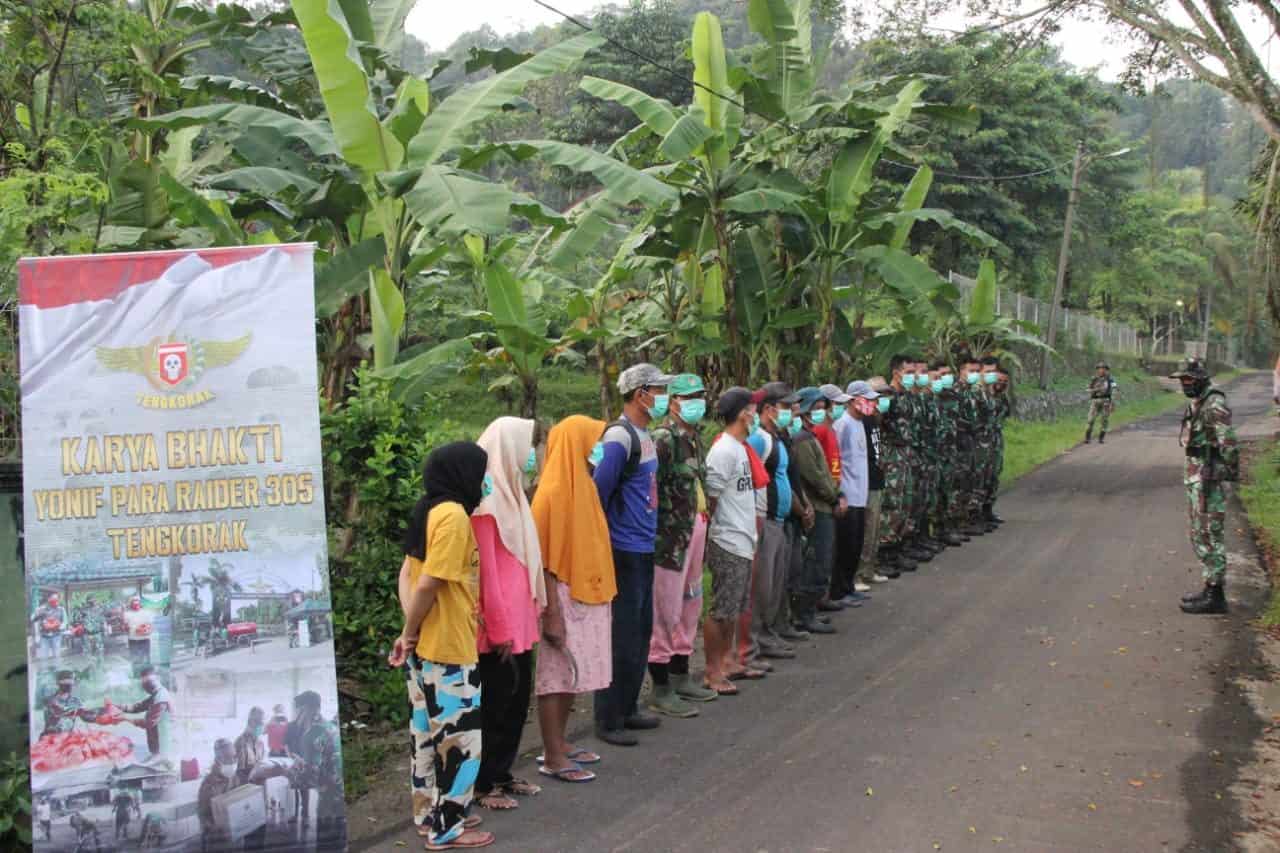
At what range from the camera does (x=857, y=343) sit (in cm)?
1633

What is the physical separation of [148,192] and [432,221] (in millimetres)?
2546

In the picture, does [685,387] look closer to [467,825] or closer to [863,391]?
[467,825]

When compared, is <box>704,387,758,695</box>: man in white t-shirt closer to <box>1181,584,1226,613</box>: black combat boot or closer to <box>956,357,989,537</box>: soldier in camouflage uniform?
<box>1181,584,1226,613</box>: black combat boot

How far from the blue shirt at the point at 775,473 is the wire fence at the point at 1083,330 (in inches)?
304

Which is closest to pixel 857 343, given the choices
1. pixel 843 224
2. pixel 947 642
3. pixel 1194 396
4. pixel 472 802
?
pixel 843 224

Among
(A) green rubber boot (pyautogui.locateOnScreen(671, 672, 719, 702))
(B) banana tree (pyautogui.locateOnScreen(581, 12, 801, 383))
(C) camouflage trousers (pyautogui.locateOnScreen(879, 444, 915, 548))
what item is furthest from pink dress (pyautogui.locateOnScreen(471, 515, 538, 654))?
(C) camouflage trousers (pyautogui.locateOnScreen(879, 444, 915, 548))

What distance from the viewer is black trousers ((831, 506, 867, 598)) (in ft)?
37.7

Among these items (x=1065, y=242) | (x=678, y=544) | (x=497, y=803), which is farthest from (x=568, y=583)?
(x=1065, y=242)

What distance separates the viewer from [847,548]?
11.5 m

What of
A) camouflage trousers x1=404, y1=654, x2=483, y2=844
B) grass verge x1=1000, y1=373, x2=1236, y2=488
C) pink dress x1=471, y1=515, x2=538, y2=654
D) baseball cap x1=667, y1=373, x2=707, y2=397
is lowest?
grass verge x1=1000, y1=373, x2=1236, y2=488

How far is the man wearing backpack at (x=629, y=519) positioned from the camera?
23.4 feet

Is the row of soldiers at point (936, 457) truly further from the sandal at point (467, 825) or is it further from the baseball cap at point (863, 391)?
the sandal at point (467, 825)

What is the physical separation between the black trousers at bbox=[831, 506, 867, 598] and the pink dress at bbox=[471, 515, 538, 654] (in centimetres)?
576

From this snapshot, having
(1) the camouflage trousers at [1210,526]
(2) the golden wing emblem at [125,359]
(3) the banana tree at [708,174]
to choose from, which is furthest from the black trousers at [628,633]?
(1) the camouflage trousers at [1210,526]
